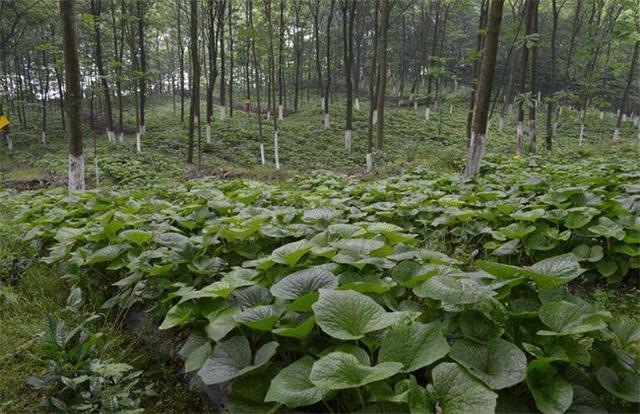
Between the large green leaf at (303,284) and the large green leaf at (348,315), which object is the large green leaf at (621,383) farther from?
the large green leaf at (303,284)

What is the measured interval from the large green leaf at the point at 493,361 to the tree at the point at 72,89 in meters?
7.62

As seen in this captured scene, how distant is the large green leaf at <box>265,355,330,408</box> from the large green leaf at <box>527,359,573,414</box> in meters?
0.73

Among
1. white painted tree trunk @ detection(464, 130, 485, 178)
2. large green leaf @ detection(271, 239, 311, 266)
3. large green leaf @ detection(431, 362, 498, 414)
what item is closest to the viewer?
large green leaf @ detection(431, 362, 498, 414)

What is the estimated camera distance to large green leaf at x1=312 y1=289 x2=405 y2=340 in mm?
1632


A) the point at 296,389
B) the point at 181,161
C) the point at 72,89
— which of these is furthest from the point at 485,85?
the point at 181,161

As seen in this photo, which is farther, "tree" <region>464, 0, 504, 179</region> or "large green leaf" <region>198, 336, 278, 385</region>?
"tree" <region>464, 0, 504, 179</region>

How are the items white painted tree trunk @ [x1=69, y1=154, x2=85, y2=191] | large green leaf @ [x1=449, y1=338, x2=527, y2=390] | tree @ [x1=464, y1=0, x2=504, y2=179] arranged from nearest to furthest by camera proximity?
1. large green leaf @ [x1=449, y1=338, x2=527, y2=390]
2. tree @ [x1=464, y1=0, x2=504, y2=179]
3. white painted tree trunk @ [x1=69, y1=154, x2=85, y2=191]

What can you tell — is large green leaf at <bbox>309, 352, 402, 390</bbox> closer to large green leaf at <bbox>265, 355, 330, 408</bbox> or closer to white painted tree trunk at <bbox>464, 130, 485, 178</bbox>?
large green leaf at <bbox>265, 355, 330, 408</bbox>

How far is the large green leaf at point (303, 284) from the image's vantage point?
1.94 m

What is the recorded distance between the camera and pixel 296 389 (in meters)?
1.48

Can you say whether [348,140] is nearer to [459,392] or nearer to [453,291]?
[453,291]

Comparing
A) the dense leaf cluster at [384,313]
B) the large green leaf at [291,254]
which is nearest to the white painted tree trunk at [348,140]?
the dense leaf cluster at [384,313]

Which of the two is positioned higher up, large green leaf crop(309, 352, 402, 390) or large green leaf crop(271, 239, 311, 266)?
large green leaf crop(271, 239, 311, 266)

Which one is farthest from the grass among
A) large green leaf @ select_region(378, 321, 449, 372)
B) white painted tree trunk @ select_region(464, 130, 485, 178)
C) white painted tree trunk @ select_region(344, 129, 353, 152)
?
white painted tree trunk @ select_region(464, 130, 485, 178)
